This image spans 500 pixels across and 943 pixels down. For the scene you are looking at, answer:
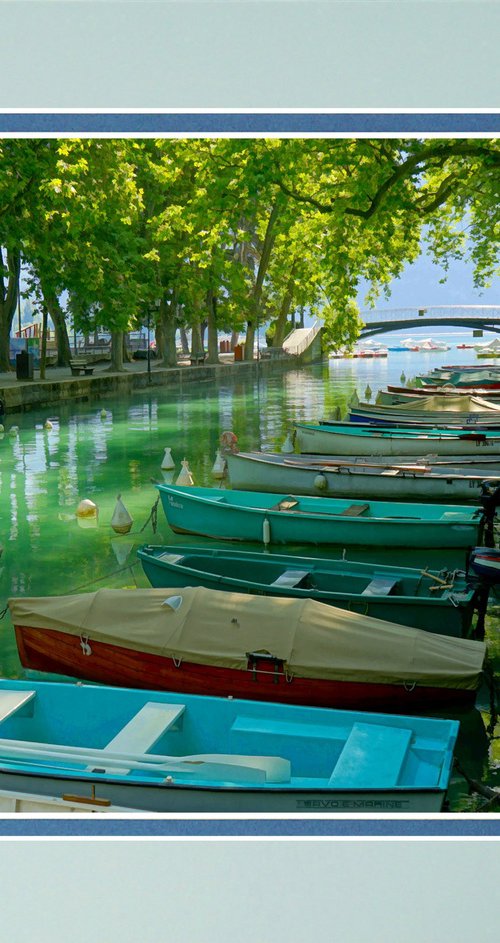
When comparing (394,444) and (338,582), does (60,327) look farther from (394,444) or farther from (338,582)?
(338,582)

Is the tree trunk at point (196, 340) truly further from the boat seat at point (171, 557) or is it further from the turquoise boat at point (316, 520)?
the boat seat at point (171, 557)

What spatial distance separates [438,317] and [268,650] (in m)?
19.9

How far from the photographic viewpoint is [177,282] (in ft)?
78.6

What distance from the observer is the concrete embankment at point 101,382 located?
18.8 metres

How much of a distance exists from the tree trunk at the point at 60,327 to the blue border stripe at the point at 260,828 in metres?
17.1

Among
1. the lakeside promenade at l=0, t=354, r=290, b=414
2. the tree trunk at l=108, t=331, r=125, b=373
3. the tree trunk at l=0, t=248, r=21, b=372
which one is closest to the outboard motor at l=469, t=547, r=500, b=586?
the lakeside promenade at l=0, t=354, r=290, b=414

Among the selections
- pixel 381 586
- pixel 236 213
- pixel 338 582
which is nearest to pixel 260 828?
pixel 381 586

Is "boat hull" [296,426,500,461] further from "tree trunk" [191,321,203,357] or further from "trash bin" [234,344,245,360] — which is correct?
"trash bin" [234,344,245,360]

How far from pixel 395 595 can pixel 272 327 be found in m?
27.9

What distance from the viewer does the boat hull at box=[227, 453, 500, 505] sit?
903 cm

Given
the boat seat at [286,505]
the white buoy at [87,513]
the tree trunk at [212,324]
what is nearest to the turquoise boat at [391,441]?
the white buoy at [87,513]

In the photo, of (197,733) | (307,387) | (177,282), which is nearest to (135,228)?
(177,282)

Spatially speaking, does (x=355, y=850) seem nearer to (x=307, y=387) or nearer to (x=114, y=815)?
(x=114, y=815)

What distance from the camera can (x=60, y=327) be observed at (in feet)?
77.7
